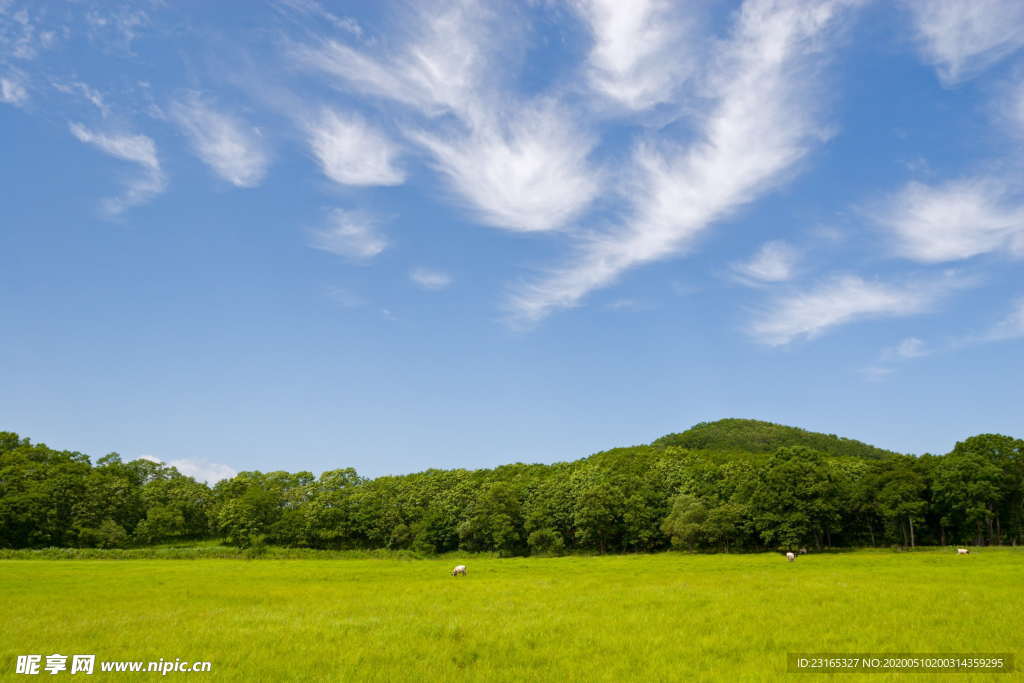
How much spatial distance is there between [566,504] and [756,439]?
8249 centimetres

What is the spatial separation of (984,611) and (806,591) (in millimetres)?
7352

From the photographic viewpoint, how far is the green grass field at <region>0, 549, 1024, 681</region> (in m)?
14.2

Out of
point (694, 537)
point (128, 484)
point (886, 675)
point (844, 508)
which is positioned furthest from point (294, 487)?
point (886, 675)

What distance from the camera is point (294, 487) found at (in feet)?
397

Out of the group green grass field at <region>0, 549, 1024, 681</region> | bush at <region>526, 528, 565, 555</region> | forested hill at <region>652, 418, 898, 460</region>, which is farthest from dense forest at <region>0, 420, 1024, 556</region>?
forested hill at <region>652, 418, 898, 460</region>

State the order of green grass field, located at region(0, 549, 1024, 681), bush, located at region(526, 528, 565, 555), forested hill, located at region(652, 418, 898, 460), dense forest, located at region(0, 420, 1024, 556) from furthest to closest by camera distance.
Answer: forested hill, located at region(652, 418, 898, 460) < bush, located at region(526, 528, 565, 555) < dense forest, located at region(0, 420, 1024, 556) < green grass field, located at region(0, 549, 1024, 681)

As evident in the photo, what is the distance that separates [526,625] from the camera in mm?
18781

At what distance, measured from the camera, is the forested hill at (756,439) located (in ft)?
437

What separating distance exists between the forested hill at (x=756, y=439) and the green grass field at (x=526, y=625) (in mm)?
106969

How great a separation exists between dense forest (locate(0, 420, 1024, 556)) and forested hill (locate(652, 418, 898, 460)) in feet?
147

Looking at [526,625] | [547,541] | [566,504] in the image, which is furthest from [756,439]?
[526,625]

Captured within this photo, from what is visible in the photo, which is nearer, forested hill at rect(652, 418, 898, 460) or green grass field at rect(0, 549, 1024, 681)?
green grass field at rect(0, 549, 1024, 681)

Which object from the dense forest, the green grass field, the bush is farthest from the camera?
the bush

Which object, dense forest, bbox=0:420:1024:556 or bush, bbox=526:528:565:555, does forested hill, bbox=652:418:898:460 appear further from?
bush, bbox=526:528:565:555
